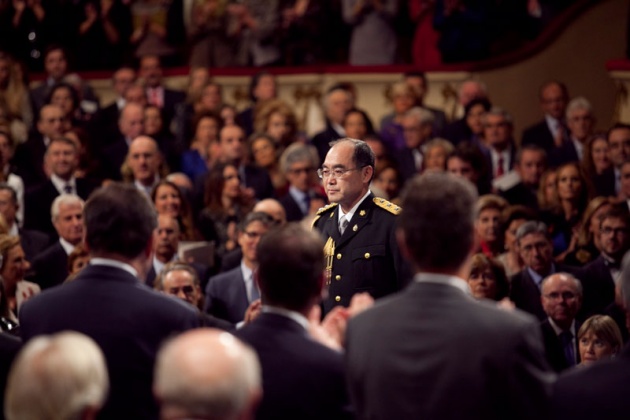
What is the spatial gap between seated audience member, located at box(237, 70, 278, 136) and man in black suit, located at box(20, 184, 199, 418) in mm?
7539

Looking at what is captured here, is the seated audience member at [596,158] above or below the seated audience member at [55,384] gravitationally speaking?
above

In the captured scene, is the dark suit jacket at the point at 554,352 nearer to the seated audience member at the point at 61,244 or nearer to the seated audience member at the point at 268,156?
the seated audience member at the point at 61,244

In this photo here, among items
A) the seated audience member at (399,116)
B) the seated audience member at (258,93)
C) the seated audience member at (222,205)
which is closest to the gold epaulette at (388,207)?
the seated audience member at (222,205)

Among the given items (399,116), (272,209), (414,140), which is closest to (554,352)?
(272,209)

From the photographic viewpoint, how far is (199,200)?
31.1 feet

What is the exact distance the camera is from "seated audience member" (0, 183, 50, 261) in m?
8.39

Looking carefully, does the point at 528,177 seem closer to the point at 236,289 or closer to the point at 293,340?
the point at 236,289

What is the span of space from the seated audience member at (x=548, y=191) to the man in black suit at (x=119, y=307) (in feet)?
18.3

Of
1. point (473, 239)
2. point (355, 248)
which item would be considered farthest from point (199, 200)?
point (473, 239)

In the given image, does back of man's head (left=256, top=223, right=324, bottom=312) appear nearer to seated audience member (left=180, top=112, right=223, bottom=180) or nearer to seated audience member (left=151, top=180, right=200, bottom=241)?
seated audience member (left=151, top=180, right=200, bottom=241)

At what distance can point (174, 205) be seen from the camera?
28.3 feet

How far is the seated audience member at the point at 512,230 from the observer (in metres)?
8.09

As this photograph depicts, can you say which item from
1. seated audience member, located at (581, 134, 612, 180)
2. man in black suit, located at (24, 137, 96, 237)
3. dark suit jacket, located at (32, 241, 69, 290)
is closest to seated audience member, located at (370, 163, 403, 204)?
seated audience member, located at (581, 134, 612, 180)

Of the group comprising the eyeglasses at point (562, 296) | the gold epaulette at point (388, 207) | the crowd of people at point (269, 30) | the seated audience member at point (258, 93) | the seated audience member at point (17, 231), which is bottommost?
the eyeglasses at point (562, 296)
